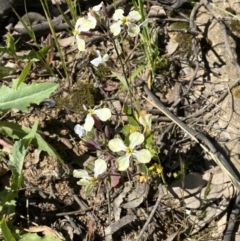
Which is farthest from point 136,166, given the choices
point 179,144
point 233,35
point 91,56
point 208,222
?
point 233,35

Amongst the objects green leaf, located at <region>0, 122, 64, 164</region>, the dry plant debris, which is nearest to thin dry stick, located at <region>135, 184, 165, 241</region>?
the dry plant debris

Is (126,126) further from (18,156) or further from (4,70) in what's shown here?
(4,70)

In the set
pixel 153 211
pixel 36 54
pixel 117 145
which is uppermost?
pixel 36 54

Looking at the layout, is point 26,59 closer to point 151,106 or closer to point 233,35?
point 151,106

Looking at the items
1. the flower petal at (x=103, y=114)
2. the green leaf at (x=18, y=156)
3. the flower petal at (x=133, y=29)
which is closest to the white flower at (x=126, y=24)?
the flower petal at (x=133, y=29)

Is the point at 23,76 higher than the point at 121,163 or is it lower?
higher

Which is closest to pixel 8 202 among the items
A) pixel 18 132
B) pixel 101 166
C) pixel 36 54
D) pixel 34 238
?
pixel 34 238

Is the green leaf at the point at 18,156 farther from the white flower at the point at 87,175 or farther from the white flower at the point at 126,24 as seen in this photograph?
the white flower at the point at 126,24
